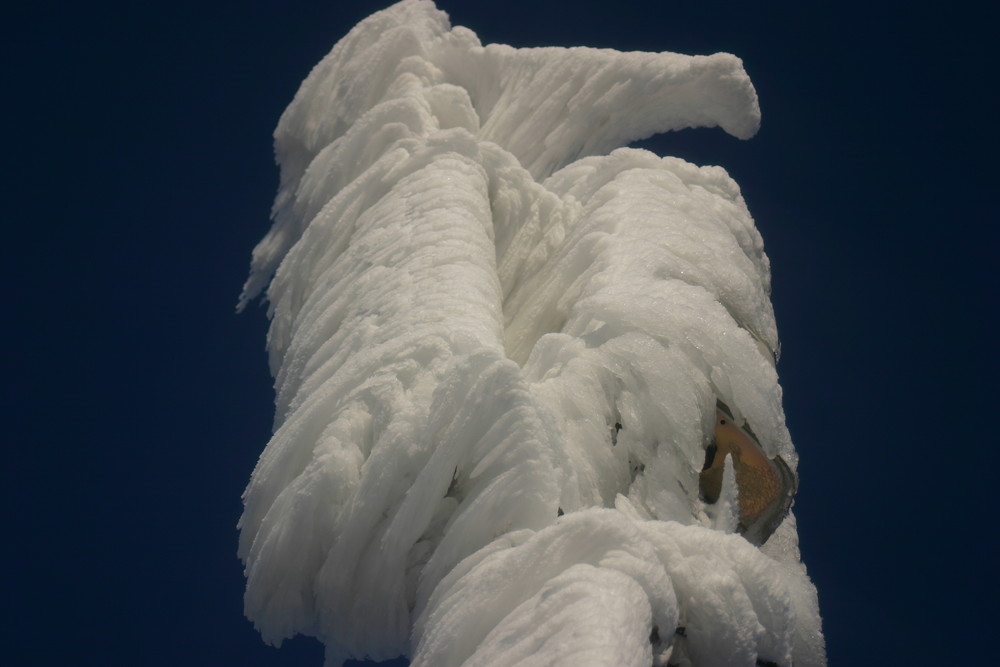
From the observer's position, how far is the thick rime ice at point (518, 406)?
0.67 meters

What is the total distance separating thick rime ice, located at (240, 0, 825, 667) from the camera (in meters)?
0.67

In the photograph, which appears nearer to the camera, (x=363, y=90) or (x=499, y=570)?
(x=499, y=570)

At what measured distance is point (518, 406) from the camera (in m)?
0.75

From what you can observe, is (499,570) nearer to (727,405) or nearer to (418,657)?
(418,657)

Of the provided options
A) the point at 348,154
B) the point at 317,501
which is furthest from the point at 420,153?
the point at 317,501

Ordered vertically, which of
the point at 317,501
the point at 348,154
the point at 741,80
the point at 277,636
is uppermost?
the point at 741,80

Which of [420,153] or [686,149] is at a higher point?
[420,153]

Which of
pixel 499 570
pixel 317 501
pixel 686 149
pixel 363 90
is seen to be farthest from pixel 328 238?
pixel 686 149

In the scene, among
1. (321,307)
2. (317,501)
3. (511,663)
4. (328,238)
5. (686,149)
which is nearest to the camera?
(511,663)

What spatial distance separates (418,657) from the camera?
67 cm

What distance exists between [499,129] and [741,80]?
0.30 metres

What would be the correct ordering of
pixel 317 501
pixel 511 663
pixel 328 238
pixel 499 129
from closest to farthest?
pixel 511 663
pixel 317 501
pixel 328 238
pixel 499 129

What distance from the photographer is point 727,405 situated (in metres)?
0.85

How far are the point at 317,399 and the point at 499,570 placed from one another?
250 mm
